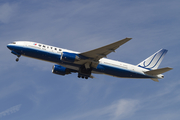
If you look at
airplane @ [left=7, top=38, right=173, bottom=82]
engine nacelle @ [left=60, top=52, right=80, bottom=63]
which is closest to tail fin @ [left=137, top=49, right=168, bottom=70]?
airplane @ [left=7, top=38, right=173, bottom=82]

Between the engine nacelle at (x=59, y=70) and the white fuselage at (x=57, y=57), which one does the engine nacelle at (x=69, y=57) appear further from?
the engine nacelle at (x=59, y=70)

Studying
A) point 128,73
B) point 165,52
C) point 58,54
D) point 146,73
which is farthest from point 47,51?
point 165,52

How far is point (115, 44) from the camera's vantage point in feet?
123

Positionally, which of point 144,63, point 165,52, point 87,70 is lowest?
point 87,70

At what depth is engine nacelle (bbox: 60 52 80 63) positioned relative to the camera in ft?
132

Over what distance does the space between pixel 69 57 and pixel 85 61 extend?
3289 millimetres

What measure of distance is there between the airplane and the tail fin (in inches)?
19.9

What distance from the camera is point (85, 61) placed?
4231cm

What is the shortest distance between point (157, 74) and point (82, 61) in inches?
569

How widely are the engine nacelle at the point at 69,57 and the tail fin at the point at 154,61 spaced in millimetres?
14146

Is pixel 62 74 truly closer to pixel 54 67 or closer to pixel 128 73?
pixel 54 67

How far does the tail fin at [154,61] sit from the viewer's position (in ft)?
160

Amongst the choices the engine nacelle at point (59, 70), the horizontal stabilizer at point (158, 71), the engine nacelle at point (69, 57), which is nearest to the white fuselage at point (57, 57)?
the engine nacelle at point (69, 57)

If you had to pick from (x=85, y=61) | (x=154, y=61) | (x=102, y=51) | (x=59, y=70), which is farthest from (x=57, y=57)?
(x=154, y=61)
